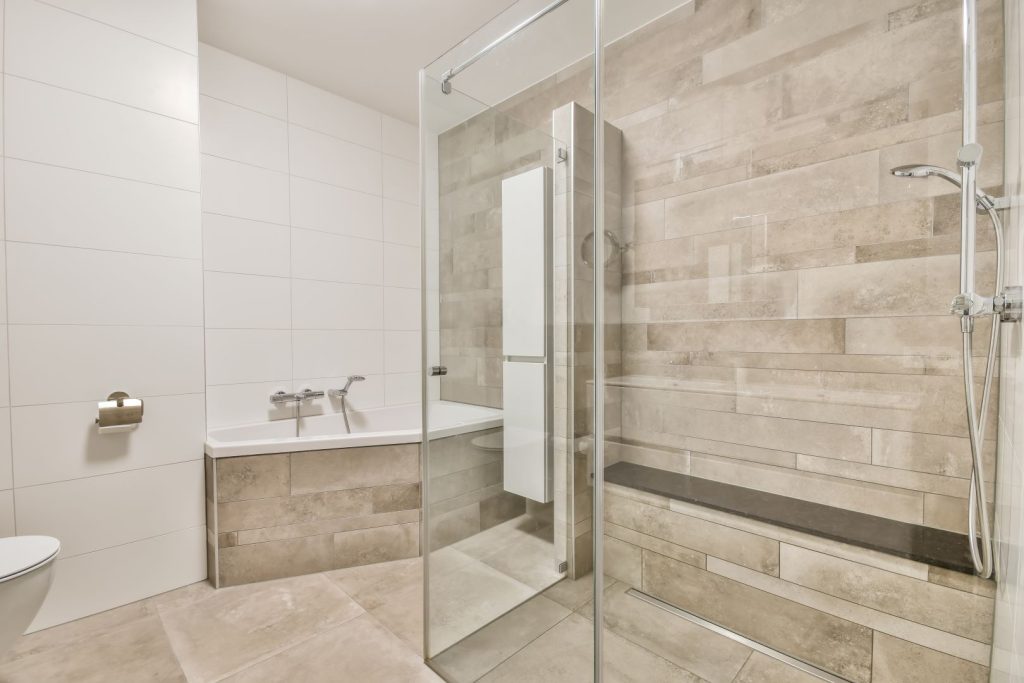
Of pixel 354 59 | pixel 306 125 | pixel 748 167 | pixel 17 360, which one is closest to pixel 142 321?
pixel 17 360

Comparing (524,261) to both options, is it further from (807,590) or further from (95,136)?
(95,136)

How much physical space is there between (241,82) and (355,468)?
229cm

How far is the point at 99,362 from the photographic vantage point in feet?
6.25

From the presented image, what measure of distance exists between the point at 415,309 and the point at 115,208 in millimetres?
1824

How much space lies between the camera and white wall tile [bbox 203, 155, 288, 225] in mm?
2594

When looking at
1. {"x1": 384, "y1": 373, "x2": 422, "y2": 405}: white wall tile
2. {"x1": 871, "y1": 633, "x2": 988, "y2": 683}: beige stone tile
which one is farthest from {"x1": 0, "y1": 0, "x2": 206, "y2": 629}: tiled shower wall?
{"x1": 871, "y1": 633, "x2": 988, "y2": 683}: beige stone tile

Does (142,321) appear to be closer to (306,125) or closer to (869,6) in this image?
(306,125)

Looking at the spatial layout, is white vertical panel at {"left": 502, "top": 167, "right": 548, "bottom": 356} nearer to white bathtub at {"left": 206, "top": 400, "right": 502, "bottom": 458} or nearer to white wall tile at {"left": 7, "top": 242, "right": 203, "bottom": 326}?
white bathtub at {"left": 206, "top": 400, "right": 502, "bottom": 458}

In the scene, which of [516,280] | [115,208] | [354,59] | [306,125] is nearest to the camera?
[516,280]

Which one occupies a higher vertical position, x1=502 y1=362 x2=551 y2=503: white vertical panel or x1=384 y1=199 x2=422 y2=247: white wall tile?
x1=384 y1=199 x2=422 y2=247: white wall tile

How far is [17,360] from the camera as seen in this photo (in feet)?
5.73

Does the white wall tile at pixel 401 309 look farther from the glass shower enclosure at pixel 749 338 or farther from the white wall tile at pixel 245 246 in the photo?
the glass shower enclosure at pixel 749 338

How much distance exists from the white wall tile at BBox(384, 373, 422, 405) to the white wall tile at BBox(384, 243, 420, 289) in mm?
668

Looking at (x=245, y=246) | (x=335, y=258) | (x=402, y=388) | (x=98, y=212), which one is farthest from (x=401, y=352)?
(x=98, y=212)
